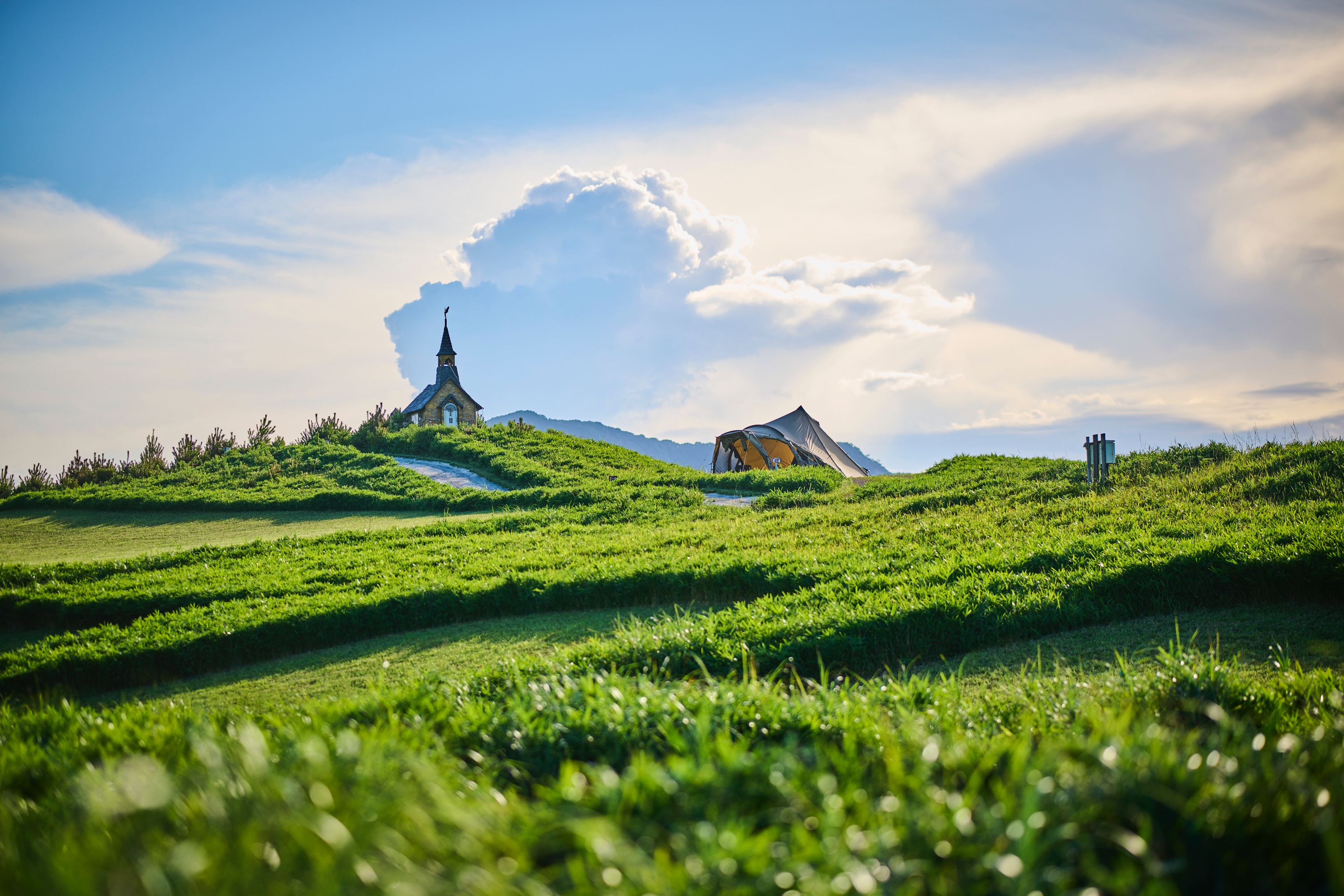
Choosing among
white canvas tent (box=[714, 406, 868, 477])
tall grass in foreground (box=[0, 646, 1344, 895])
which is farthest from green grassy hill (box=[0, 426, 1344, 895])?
white canvas tent (box=[714, 406, 868, 477])

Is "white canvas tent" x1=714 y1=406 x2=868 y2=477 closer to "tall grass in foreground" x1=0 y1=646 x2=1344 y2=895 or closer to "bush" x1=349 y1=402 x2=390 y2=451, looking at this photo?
"bush" x1=349 y1=402 x2=390 y2=451

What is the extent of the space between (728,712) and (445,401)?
34.1 meters

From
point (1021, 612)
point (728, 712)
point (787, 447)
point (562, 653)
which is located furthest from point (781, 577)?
point (787, 447)

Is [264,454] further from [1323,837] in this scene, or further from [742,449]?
[1323,837]

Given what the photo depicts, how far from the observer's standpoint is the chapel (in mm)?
35031

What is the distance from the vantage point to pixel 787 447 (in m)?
25.4

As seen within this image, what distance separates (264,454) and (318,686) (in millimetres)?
20256

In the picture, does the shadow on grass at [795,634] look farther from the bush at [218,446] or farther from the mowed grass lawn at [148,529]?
the bush at [218,446]

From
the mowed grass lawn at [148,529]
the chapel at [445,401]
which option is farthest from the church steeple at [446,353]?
the mowed grass lawn at [148,529]

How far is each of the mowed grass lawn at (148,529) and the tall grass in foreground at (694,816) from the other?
38.4 ft

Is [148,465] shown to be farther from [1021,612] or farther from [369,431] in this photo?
[1021,612]

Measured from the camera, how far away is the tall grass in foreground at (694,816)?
5.89 ft

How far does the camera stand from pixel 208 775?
2.23 metres

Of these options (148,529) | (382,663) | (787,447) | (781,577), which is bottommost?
(382,663)
